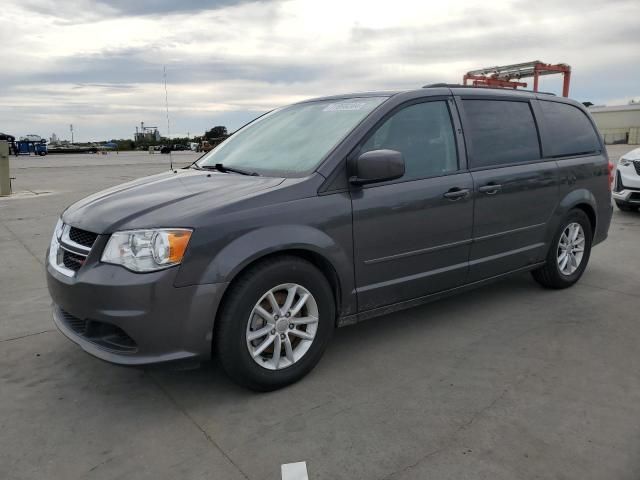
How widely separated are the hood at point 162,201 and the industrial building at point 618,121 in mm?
57470

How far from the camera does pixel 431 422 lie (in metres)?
2.80

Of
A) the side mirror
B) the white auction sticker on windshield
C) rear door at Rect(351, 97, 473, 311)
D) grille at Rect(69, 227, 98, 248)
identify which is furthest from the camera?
the white auction sticker on windshield

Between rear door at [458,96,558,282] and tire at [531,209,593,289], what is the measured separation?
17 cm

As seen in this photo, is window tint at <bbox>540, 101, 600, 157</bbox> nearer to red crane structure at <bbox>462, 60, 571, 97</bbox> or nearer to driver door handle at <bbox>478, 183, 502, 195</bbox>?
driver door handle at <bbox>478, 183, 502, 195</bbox>

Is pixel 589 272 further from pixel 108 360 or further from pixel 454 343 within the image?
pixel 108 360

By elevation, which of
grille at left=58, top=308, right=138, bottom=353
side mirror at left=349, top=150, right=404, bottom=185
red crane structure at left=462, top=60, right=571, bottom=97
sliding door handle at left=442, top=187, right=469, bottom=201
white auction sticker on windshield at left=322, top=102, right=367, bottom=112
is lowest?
grille at left=58, top=308, right=138, bottom=353

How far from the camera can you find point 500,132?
4.30 meters

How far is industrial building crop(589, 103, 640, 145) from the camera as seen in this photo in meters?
54.1

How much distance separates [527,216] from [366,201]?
68.2 inches

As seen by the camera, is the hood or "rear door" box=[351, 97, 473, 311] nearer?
the hood

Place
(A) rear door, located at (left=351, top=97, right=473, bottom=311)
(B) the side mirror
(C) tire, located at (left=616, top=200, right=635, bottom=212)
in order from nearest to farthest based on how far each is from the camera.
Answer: (B) the side mirror → (A) rear door, located at (left=351, top=97, right=473, bottom=311) → (C) tire, located at (left=616, top=200, right=635, bottom=212)

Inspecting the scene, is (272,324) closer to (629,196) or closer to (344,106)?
(344,106)

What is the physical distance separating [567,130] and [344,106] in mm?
2280

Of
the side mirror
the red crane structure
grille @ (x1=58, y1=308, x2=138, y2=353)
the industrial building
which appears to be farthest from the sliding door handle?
the industrial building
